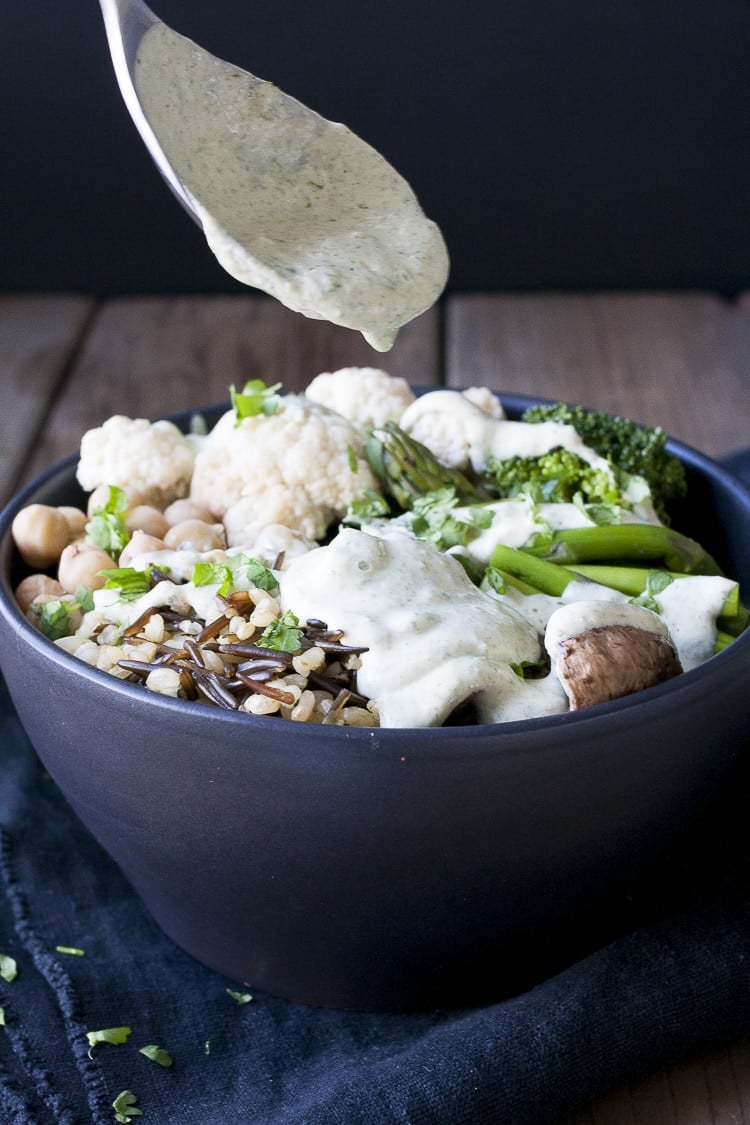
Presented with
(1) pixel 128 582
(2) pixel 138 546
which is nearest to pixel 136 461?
(2) pixel 138 546

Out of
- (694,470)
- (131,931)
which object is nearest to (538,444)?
(694,470)

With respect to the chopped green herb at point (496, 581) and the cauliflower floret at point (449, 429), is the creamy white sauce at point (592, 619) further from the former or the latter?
the cauliflower floret at point (449, 429)

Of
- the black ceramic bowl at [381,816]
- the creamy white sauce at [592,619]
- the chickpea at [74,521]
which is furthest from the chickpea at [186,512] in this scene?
the creamy white sauce at [592,619]

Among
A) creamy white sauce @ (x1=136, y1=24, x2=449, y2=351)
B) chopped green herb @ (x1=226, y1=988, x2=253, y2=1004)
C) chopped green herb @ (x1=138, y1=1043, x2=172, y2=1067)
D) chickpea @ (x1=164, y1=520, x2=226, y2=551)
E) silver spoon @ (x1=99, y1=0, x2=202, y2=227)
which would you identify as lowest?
chopped green herb @ (x1=226, y1=988, x2=253, y2=1004)

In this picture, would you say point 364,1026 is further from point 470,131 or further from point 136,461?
point 470,131

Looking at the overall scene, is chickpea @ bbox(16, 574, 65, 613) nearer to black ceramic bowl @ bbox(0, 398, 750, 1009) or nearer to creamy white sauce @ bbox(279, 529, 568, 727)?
black ceramic bowl @ bbox(0, 398, 750, 1009)

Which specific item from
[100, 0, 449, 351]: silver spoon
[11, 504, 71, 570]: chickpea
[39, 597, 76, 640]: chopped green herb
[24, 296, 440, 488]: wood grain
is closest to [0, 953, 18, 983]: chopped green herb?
[39, 597, 76, 640]: chopped green herb

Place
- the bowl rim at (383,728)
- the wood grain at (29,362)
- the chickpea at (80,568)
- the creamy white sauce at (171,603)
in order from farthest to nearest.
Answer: the wood grain at (29,362), the chickpea at (80,568), the creamy white sauce at (171,603), the bowl rim at (383,728)
